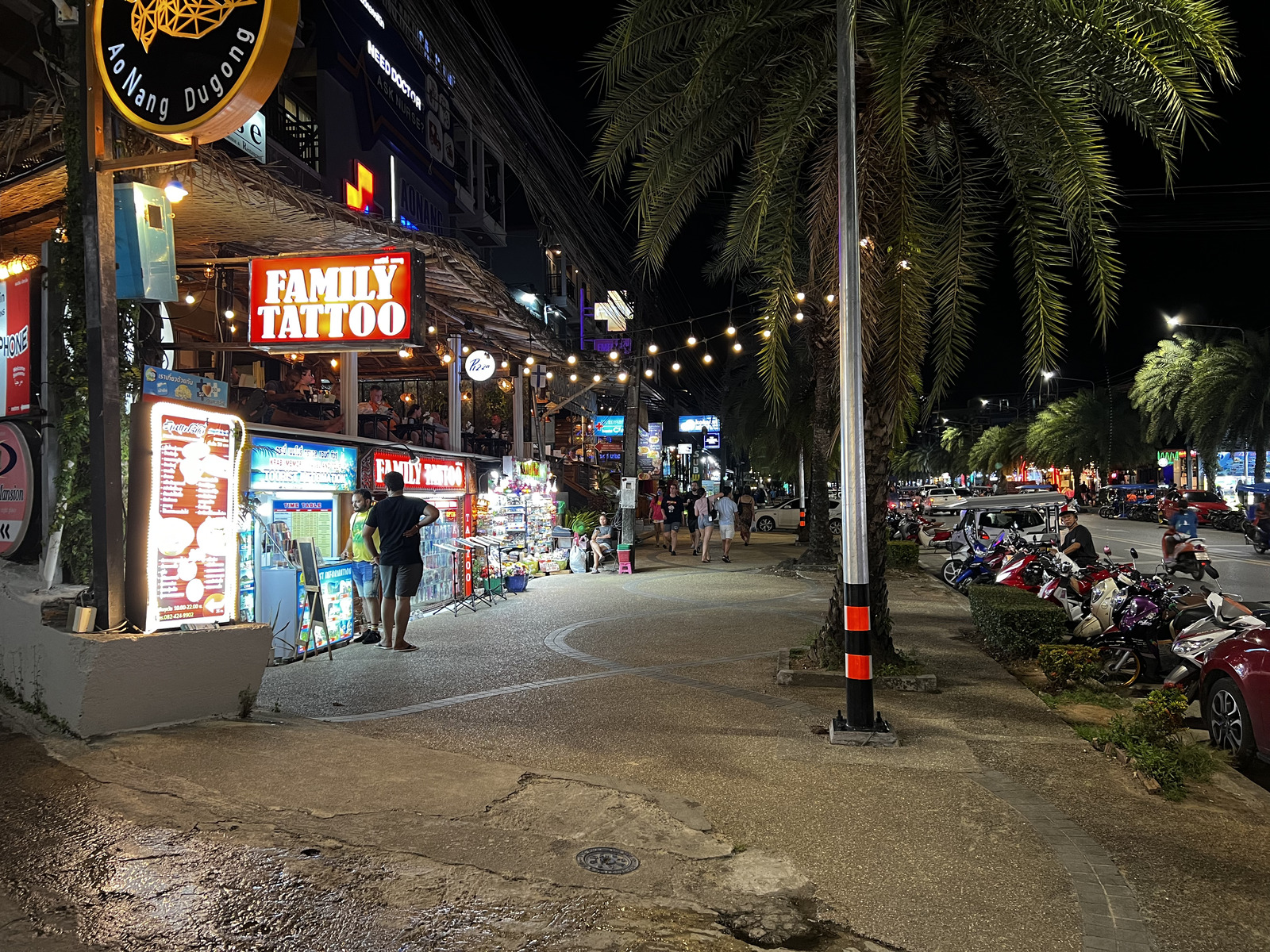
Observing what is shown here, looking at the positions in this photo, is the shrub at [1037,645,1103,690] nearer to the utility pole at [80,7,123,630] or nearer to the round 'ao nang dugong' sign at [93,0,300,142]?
the utility pole at [80,7,123,630]

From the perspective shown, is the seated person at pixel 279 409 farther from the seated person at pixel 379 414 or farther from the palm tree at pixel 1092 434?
the palm tree at pixel 1092 434

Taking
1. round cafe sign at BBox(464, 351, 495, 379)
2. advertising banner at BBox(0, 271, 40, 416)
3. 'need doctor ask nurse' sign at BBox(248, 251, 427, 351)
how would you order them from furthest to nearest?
round cafe sign at BBox(464, 351, 495, 379) < 'need doctor ask nurse' sign at BBox(248, 251, 427, 351) < advertising banner at BBox(0, 271, 40, 416)

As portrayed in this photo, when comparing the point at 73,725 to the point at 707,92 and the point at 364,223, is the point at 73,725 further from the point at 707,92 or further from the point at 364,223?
the point at 707,92

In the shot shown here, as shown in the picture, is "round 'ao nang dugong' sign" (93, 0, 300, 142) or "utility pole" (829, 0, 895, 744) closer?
"round 'ao nang dugong' sign" (93, 0, 300, 142)

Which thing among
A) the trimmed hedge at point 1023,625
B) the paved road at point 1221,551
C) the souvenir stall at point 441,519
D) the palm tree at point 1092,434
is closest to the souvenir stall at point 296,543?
the souvenir stall at point 441,519

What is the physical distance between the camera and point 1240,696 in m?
6.04

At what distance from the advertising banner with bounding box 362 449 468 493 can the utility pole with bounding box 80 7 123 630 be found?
17.2 ft

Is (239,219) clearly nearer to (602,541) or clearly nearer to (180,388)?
(180,388)

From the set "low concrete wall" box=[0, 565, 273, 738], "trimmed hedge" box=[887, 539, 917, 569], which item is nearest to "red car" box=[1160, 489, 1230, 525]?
"trimmed hedge" box=[887, 539, 917, 569]

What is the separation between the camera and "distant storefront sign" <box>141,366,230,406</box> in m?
6.35

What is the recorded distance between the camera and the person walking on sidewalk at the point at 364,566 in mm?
10477

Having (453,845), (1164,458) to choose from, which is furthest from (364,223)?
(1164,458)

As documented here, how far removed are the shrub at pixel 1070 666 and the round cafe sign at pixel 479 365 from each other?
1063 centimetres

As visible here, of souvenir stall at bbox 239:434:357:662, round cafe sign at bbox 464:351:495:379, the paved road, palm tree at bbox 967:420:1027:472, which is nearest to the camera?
souvenir stall at bbox 239:434:357:662
